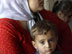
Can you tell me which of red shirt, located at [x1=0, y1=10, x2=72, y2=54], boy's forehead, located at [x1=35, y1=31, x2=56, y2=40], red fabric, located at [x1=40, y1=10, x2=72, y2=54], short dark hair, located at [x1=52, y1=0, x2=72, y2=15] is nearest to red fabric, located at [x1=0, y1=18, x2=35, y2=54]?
red shirt, located at [x1=0, y1=10, x2=72, y2=54]

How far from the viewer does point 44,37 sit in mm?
1232

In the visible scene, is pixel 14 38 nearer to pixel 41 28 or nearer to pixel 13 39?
pixel 13 39

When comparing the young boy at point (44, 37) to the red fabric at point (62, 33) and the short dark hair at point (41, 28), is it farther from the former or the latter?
the red fabric at point (62, 33)

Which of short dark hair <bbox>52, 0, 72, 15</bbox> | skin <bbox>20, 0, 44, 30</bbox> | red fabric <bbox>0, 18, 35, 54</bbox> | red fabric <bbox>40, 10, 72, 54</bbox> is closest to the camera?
red fabric <bbox>0, 18, 35, 54</bbox>

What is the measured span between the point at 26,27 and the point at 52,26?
0.20m

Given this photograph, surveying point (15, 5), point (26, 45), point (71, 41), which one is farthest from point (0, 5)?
point (71, 41)

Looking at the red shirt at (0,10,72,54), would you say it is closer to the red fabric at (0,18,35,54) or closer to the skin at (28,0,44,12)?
the red fabric at (0,18,35,54)

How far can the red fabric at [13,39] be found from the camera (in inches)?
48.4

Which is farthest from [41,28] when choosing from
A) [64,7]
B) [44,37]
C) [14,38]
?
[64,7]

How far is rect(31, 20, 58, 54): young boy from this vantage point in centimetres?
124

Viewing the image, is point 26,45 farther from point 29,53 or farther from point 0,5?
point 0,5

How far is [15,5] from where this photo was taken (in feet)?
4.51

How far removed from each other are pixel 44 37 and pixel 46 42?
3 centimetres

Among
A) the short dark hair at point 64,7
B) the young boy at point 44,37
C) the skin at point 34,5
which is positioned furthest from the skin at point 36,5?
the short dark hair at point 64,7
